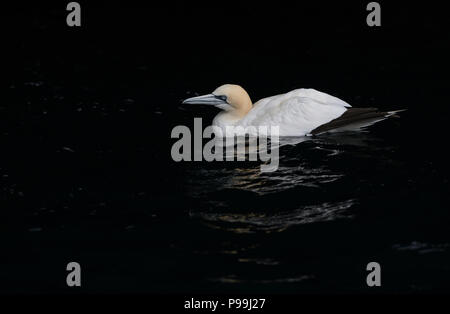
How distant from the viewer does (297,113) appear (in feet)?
43.1

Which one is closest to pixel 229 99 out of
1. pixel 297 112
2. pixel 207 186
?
pixel 297 112

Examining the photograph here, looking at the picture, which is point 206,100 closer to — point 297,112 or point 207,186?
point 297,112

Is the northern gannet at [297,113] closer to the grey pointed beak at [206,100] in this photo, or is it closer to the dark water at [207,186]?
the grey pointed beak at [206,100]

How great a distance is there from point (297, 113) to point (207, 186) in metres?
2.43

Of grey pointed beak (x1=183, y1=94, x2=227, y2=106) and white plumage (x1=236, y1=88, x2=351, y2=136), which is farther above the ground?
grey pointed beak (x1=183, y1=94, x2=227, y2=106)

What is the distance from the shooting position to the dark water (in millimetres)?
9320

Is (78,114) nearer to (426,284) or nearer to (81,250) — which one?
(81,250)

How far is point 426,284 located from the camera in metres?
9.01

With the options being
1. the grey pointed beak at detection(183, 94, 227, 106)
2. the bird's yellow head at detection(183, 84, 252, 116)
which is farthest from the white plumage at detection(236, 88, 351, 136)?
the grey pointed beak at detection(183, 94, 227, 106)

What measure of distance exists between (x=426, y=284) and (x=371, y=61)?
808 cm

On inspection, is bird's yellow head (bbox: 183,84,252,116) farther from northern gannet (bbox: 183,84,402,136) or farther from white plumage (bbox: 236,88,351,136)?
white plumage (bbox: 236,88,351,136)

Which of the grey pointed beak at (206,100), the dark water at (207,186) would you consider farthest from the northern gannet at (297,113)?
the dark water at (207,186)

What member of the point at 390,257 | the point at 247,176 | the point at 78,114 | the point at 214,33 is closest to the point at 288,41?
the point at 214,33

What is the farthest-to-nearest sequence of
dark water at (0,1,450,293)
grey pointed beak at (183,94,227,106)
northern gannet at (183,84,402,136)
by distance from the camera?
grey pointed beak at (183,94,227,106), northern gannet at (183,84,402,136), dark water at (0,1,450,293)
